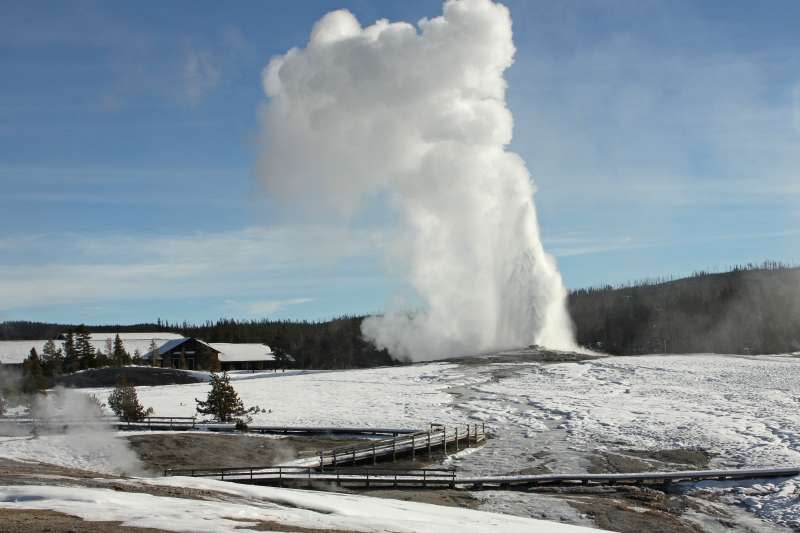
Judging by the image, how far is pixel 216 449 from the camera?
39344mm

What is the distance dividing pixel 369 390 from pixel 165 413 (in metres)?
19.1

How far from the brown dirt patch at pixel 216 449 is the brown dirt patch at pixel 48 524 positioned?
18976mm

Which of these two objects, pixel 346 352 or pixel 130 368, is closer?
pixel 130 368

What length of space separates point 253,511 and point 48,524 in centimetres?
507

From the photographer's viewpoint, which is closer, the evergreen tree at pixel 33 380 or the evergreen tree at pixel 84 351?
the evergreen tree at pixel 33 380

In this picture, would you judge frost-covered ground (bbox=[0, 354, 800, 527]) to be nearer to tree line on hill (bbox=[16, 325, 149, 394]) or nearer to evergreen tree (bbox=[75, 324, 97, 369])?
tree line on hill (bbox=[16, 325, 149, 394])

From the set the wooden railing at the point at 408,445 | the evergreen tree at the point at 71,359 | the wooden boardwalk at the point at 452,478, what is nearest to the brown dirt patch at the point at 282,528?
the wooden boardwalk at the point at 452,478

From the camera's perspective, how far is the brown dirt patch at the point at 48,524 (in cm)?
1501

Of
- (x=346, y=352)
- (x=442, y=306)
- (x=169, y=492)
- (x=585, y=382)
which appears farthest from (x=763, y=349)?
(x=169, y=492)

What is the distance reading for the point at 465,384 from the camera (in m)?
70.2

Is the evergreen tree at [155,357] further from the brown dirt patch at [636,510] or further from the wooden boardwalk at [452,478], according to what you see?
the brown dirt patch at [636,510]

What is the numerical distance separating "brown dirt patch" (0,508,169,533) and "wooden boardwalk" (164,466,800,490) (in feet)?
42.5

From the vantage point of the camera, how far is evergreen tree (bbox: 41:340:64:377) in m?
95.5

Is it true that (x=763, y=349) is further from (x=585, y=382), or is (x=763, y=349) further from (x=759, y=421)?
(x=759, y=421)
